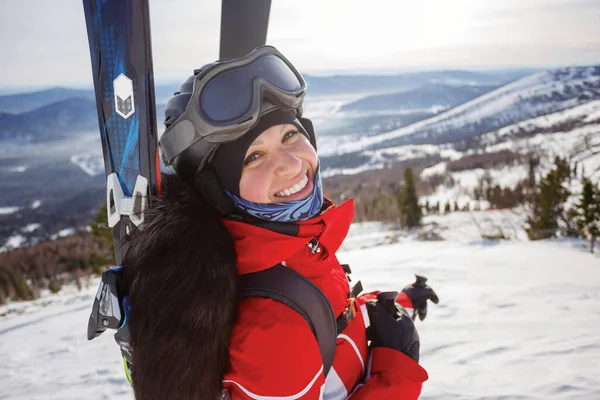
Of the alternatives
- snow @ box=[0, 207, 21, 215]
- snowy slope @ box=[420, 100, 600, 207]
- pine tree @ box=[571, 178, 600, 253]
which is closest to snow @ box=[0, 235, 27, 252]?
snow @ box=[0, 207, 21, 215]

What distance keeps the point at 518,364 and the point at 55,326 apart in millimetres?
5476

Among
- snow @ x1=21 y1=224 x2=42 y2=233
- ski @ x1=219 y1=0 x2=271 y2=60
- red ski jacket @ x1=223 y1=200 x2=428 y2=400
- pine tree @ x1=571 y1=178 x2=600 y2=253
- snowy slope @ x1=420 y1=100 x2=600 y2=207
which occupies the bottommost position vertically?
snow @ x1=21 y1=224 x2=42 y2=233

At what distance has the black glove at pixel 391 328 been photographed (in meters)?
1.60

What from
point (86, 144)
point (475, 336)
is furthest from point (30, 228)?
point (475, 336)

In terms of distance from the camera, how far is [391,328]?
1619mm

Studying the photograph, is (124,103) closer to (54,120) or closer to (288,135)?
(288,135)

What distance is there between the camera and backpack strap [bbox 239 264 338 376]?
3.99 feet

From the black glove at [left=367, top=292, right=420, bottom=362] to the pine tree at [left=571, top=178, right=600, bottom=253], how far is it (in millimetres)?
9413

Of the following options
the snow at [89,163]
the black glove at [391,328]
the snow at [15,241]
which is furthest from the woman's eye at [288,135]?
the snow at [89,163]

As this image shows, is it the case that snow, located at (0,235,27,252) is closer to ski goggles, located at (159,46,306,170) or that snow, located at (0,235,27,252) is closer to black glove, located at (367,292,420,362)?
ski goggles, located at (159,46,306,170)

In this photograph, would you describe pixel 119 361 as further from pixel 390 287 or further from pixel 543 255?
pixel 543 255

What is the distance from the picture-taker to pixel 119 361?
3676mm

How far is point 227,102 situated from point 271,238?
0.54 metres

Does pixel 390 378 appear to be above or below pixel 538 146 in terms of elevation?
above
